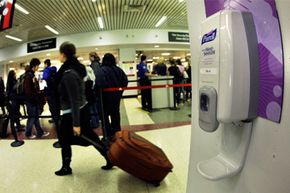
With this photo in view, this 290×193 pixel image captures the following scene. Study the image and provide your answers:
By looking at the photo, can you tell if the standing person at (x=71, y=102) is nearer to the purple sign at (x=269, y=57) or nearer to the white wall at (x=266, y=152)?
the white wall at (x=266, y=152)

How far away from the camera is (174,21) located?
392 inches

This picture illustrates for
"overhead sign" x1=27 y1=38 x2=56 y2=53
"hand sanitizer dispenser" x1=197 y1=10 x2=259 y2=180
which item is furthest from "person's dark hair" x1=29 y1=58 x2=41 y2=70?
"overhead sign" x1=27 y1=38 x2=56 y2=53

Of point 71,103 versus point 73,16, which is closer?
point 71,103

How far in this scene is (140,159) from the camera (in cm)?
200

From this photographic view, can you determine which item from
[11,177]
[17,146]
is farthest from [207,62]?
[17,146]

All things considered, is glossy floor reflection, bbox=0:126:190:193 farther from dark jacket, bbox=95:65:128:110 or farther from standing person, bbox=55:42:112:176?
dark jacket, bbox=95:65:128:110

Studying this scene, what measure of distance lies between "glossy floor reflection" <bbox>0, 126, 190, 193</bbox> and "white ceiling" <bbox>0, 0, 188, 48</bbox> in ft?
17.1

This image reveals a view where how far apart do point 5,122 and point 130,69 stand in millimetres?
7903

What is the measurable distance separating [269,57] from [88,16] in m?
8.69

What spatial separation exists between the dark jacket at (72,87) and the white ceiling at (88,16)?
5.45m

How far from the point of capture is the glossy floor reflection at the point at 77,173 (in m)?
2.17

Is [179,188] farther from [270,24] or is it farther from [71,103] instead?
[270,24]

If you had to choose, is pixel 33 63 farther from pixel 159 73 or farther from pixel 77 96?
pixel 159 73

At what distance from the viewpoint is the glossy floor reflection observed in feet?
7.11
